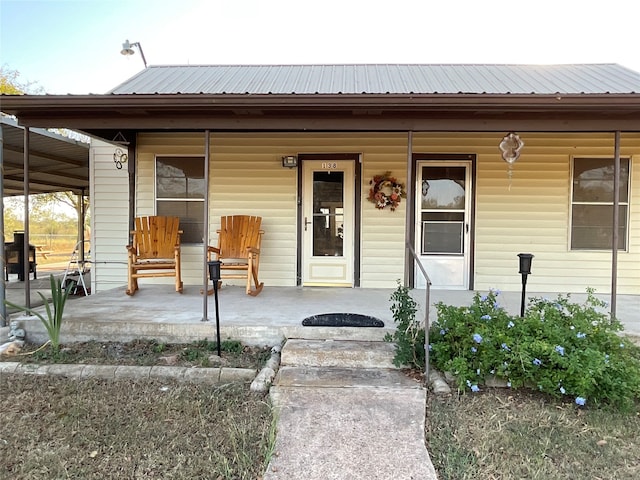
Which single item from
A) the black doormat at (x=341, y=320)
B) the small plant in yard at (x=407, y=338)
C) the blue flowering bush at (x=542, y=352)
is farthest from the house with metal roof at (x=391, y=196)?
the blue flowering bush at (x=542, y=352)

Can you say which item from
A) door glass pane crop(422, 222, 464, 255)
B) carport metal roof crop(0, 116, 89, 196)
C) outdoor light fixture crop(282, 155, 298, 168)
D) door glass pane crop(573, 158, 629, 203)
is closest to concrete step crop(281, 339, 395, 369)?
door glass pane crop(422, 222, 464, 255)

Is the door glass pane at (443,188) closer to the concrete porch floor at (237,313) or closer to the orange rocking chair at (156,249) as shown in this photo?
the concrete porch floor at (237,313)

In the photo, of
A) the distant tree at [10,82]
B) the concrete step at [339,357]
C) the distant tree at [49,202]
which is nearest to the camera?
the concrete step at [339,357]

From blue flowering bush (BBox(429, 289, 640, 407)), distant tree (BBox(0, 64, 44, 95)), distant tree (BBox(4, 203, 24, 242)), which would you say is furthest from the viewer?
distant tree (BBox(4, 203, 24, 242))

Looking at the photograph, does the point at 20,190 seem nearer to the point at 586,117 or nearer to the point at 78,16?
the point at 78,16

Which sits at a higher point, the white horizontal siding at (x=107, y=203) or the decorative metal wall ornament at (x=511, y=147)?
the decorative metal wall ornament at (x=511, y=147)

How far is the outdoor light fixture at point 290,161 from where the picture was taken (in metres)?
5.19

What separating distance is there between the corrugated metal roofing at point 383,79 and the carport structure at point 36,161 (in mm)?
1104

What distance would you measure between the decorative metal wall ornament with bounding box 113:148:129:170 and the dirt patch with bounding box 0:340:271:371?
274 centimetres

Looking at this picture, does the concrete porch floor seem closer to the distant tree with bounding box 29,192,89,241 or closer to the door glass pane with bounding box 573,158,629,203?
the door glass pane with bounding box 573,158,629,203

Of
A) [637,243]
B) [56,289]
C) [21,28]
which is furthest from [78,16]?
[637,243]

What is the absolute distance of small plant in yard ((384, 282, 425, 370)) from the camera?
2.81 metres

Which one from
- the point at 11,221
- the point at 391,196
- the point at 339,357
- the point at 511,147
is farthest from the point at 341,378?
the point at 11,221

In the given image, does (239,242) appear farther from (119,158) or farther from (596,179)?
(596,179)
